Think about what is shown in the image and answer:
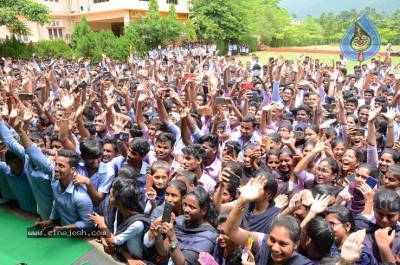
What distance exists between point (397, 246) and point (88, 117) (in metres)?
4.48

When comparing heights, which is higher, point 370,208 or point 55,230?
point 370,208

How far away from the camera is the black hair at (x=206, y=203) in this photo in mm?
2344

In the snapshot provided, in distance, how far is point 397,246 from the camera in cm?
228

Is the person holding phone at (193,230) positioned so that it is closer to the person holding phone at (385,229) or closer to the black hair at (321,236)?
the black hair at (321,236)

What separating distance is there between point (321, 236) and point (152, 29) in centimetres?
1955

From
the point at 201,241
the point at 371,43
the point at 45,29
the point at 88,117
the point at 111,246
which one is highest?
the point at 45,29

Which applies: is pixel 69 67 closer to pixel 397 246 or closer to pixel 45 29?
pixel 397 246

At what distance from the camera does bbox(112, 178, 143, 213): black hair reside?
2449 millimetres

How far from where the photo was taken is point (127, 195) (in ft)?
8.03

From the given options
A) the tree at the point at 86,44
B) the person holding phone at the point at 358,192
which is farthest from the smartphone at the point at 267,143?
the tree at the point at 86,44

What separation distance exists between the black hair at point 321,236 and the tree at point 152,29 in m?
19.3

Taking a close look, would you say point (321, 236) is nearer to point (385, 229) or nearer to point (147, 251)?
point (385, 229)

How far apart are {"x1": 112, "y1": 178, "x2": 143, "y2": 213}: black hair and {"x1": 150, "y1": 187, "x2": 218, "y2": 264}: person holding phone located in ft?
1.08

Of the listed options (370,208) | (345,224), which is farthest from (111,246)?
(370,208)
